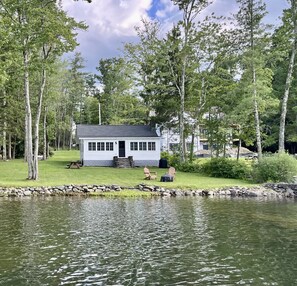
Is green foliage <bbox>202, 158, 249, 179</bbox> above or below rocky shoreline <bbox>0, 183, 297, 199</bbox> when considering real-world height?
above

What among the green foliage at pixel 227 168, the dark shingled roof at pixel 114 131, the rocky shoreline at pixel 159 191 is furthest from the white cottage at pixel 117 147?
the rocky shoreline at pixel 159 191

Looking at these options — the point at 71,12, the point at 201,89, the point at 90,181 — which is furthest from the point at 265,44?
the point at 90,181

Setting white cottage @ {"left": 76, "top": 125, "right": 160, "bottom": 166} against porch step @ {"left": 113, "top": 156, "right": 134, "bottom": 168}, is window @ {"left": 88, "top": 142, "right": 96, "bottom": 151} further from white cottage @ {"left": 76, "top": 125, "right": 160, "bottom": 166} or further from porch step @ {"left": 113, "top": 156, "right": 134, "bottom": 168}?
porch step @ {"left": 113, "top": 156, "right": 134, "bottom": 168}

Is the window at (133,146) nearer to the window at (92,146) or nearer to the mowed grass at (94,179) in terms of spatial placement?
the window at (92,146)

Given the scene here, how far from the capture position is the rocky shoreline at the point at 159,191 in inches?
788

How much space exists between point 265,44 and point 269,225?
60.9ft

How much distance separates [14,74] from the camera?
2419 centimetres

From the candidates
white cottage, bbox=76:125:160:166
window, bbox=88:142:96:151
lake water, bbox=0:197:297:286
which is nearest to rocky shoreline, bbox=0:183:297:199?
lake water, bbox=0:197:297:286

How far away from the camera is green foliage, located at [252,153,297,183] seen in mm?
22656

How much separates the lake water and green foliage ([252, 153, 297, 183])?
250 inches

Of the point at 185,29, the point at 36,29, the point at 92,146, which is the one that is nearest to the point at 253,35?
the point at 185,29

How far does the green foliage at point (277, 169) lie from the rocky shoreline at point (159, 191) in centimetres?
139

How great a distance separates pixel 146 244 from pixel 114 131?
26001 millimetres

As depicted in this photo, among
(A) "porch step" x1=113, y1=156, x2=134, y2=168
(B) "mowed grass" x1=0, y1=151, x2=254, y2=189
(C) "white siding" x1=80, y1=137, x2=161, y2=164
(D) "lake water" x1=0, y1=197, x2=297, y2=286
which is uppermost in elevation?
(C) "white siding" x1=80, y1=137, x2=161, y2=164
